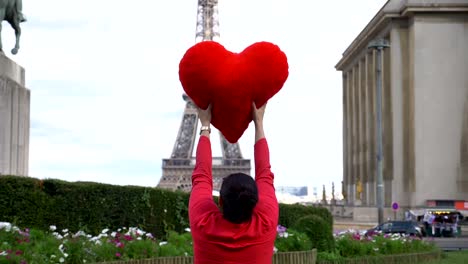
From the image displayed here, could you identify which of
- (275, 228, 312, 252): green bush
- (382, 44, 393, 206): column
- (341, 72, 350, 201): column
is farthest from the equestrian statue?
(341, 72, 350, 201): column

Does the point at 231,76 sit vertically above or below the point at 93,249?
above

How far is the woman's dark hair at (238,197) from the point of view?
4219 mm

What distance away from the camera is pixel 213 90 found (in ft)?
15.9

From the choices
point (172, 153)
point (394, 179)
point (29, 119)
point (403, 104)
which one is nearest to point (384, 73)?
point (403, 104)

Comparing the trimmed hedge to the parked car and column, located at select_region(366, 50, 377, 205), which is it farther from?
column, located at select_region(366, 50, 377, 205)

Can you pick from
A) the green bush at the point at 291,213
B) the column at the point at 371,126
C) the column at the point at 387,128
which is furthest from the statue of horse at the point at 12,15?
the column at the point at 371,126

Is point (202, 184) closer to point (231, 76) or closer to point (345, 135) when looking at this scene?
point (231, 76)

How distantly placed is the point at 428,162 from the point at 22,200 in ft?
191

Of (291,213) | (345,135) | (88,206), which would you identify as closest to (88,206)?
(88,206)

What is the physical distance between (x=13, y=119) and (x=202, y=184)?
19.5 metres

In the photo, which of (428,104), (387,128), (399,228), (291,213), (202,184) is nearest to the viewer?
(202,184)

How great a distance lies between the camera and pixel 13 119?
2323cm

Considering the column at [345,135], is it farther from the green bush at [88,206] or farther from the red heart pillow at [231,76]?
the red heart pillow at [231,76]

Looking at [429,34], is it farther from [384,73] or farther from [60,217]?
[60,217]
